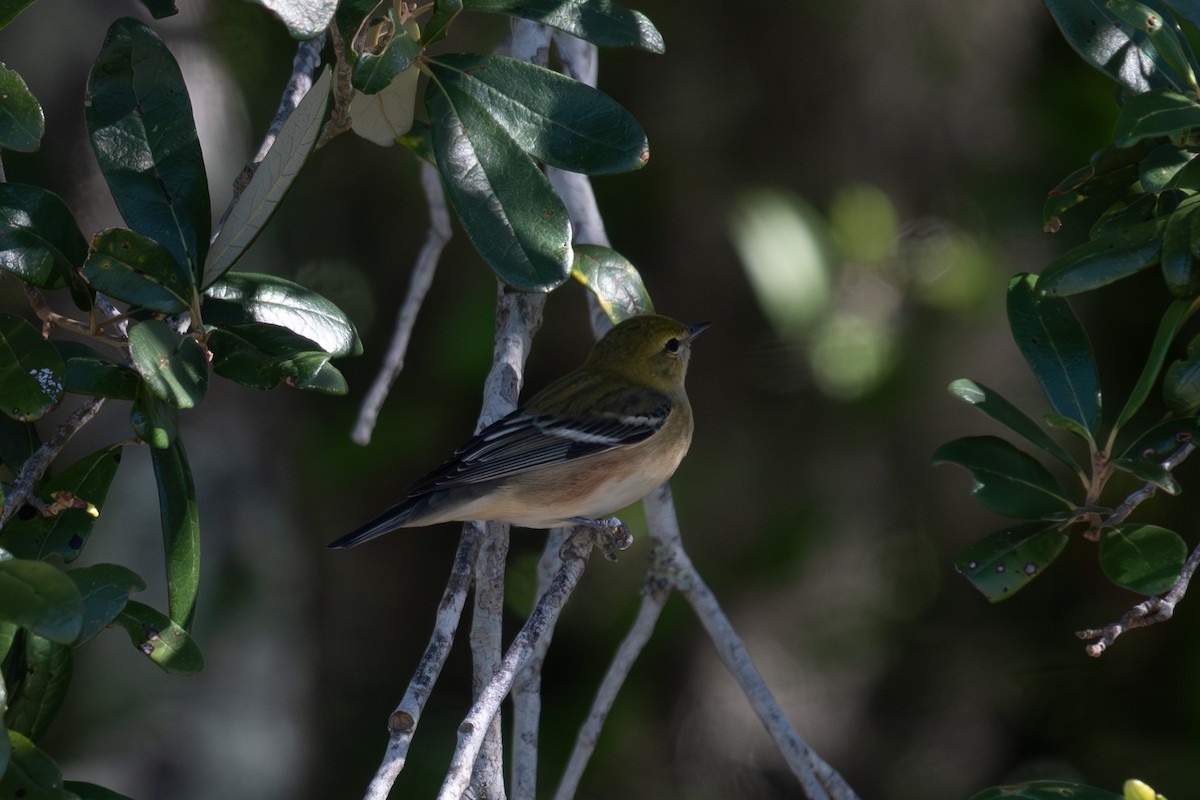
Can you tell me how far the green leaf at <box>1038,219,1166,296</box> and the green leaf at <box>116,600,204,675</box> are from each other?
5.02 ft

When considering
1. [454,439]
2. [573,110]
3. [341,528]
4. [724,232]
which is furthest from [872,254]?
[341,528]

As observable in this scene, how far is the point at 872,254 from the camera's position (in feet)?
11.8

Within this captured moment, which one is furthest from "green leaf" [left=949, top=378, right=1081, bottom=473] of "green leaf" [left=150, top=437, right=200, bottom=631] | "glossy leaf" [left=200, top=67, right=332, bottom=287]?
"green leaf" [left=150, top=437, right=200, bottom=631]

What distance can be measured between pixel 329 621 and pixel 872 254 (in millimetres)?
2312

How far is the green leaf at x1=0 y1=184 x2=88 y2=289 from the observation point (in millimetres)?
1592

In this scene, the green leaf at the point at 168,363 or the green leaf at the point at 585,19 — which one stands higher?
the green leaf at the point at 585,19

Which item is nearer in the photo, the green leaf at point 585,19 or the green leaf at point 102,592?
the green leaf at point 102,592

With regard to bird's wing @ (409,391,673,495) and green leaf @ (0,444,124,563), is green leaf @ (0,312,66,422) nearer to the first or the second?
green leaf @ (0,444,124,563)

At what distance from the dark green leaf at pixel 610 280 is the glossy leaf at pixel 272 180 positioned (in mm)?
773

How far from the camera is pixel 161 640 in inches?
64.1

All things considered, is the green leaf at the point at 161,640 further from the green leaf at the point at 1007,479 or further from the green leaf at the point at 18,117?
the green leaf at the point at 1007,479

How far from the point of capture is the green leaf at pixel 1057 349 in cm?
214

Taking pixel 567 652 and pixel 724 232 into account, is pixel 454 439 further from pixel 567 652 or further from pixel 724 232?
pixel 724 232

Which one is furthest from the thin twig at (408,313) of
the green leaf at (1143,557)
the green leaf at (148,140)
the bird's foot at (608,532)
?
the green leaf at (1143,557)
